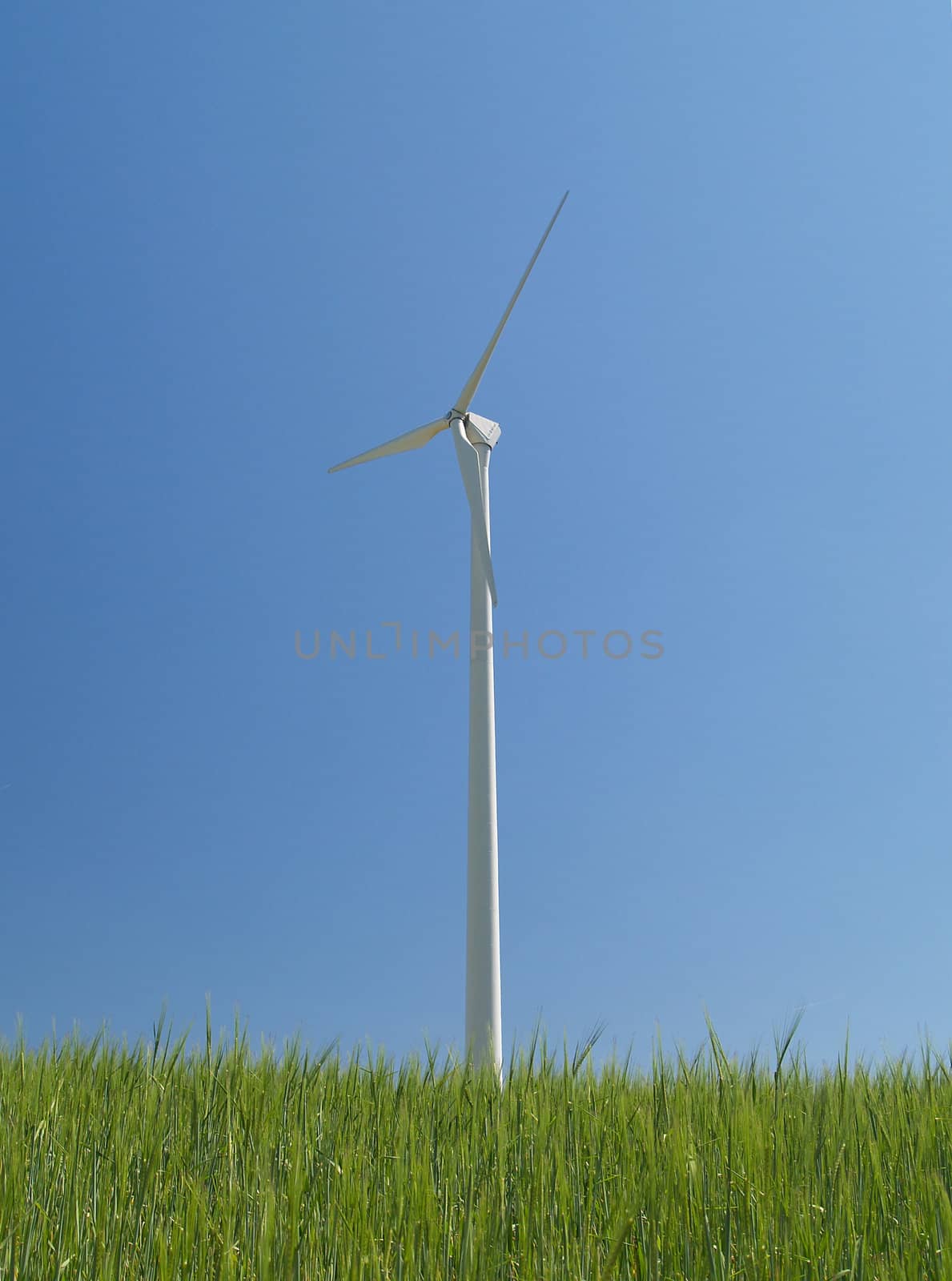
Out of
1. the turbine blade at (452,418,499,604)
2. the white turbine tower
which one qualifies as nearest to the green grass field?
the white turbine tower

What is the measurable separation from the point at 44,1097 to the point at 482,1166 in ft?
11.7

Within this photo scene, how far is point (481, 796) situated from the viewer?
14523 millimetres

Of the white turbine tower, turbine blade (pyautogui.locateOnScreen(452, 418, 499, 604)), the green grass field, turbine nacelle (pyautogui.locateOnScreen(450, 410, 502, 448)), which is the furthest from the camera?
turbine nacelle (pyautogui.locateOnScreen(450, 410, 502, 448))

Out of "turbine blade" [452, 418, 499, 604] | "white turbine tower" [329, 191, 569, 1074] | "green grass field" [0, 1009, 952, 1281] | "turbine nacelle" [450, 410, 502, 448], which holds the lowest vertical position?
"green grass field" [0, 1009, 952, 1281]

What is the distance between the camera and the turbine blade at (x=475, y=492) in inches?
632

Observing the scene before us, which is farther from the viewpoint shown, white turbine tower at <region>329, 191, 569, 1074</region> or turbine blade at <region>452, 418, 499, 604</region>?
turbine blade at <region>452, 418, 499, 604</region>

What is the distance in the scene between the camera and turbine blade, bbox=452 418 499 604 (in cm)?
1606

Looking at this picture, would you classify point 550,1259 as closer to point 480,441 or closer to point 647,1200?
point 647,1200

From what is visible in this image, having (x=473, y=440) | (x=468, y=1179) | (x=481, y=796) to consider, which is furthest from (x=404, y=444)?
(x=468, y=1179)

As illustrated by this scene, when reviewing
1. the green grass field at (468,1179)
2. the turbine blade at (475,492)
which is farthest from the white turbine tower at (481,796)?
the green grass field at (468,1179)

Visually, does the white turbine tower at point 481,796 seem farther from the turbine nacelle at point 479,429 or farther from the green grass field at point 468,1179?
the green grass field at point 468,1179

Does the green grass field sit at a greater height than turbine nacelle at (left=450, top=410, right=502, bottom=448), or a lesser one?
lesser

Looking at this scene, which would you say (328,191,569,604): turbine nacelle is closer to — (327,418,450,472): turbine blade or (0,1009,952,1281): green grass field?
(327,418,450,472): turbine blade

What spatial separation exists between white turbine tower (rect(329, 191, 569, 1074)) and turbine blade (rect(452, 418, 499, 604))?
1 cm
